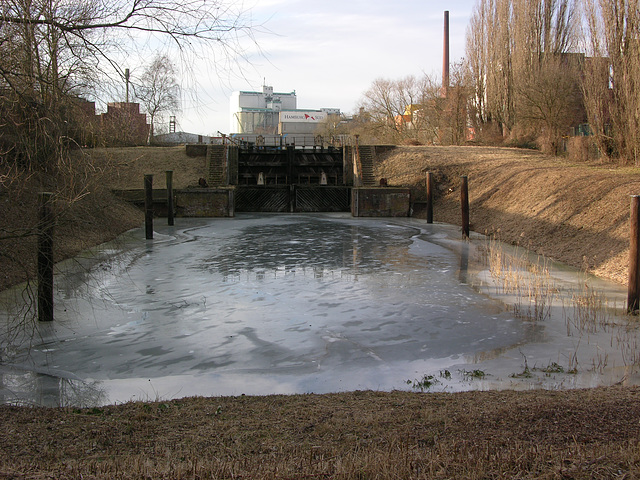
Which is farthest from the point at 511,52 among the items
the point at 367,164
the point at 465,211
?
the point at 465,211

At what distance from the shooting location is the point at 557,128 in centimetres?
3244

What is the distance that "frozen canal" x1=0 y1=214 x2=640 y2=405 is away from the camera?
20.4ft

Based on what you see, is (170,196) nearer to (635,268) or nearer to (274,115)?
(635,268)

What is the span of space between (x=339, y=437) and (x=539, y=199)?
1729 cm

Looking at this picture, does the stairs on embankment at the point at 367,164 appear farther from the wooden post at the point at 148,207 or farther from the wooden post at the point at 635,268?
the wooden post at the point at 635,268

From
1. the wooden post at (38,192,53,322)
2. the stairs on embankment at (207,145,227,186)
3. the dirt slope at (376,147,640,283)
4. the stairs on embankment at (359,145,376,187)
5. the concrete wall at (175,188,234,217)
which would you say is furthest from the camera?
the stairs on embankment at (359,145,376,187)

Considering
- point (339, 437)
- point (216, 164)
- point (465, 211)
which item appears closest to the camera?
point (339, 437)

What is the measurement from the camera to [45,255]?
19.9 feet

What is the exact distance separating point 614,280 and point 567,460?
9.06m

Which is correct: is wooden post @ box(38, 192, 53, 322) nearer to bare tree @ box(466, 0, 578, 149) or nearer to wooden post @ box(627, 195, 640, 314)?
wooden post @ box(627, 195, 640, 314)

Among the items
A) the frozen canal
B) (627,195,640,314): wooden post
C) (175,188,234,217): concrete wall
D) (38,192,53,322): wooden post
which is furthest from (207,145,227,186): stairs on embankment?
(627,195,640,314): wooden post

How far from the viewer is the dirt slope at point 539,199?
13.6 meters

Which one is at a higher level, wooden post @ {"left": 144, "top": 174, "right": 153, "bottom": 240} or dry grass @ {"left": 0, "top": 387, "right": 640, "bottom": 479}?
wooden post @ {"left": 144, "top": 174, "right": 153, "bottom": 240}

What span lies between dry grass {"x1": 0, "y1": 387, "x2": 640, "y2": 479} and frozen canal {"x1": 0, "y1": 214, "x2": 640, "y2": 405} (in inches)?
37.1
